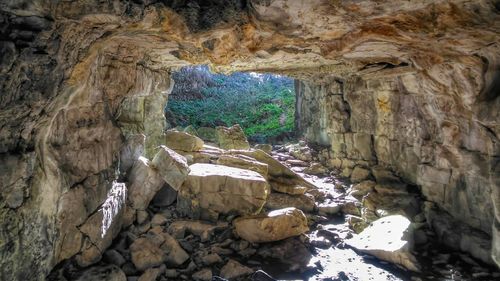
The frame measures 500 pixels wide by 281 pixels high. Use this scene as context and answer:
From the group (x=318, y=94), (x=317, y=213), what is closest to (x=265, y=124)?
(x=318, y=94)

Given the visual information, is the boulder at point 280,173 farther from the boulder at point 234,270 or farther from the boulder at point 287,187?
the boulder at point 234,270

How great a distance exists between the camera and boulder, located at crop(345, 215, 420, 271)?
5.44 m

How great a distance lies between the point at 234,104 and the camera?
71.8ft

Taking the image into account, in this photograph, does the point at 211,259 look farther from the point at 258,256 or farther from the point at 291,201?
the point at 291,201

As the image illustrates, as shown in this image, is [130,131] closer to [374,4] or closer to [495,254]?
[374,4]

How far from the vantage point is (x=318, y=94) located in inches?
487

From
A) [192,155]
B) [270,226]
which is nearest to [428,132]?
[270,226]

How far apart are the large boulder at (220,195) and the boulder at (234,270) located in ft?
4.40

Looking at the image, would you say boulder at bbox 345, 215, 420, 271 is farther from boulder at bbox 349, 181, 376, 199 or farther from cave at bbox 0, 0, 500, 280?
boulder at bbox 349, 181, 376, 199

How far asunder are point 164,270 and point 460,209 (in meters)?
5.32

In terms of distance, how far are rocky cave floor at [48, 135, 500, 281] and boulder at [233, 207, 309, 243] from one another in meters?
0.11

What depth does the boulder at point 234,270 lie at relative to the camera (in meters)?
4.89

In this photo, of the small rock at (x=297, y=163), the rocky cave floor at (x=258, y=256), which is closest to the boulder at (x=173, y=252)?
the rocky cave floor at (x=258, y=256)

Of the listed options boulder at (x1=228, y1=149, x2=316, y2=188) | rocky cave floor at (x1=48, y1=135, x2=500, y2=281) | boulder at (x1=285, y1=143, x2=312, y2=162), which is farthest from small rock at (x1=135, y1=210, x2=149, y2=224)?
boulder at (x1=285, y1=143, x2=312, y2=162)
